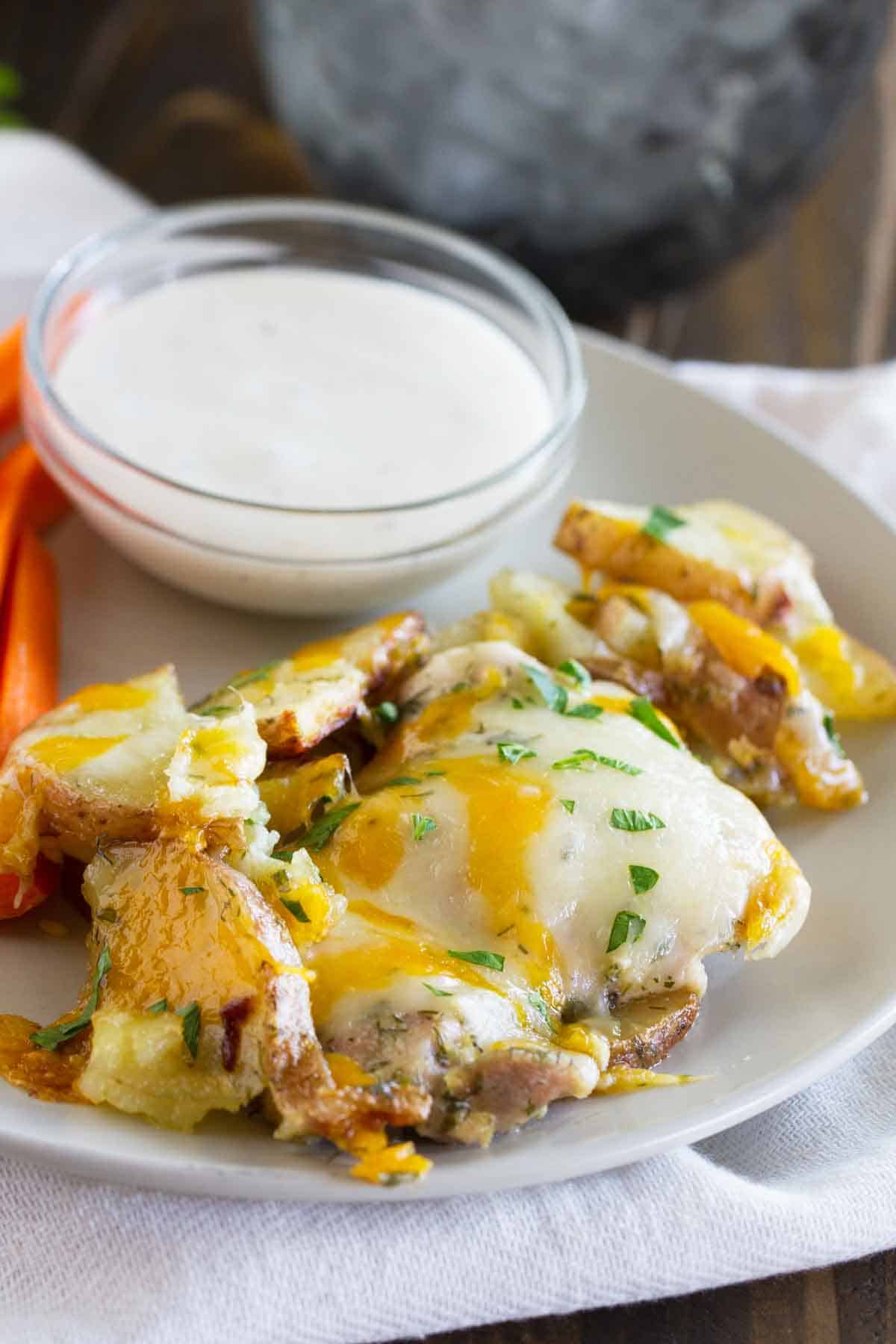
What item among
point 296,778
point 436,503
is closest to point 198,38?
point 436,503

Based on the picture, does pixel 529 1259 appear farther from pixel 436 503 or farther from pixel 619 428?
pixel 619 428

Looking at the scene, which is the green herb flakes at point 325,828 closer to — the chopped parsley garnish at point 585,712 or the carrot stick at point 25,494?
the chopped parsley garnish at point 585,712

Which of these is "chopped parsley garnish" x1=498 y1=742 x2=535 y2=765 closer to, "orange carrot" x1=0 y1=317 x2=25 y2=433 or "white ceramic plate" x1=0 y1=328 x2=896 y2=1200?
"white ceramic plate" x1=0 y1=328 x2=896 y2=1200

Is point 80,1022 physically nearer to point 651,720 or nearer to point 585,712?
point 585,712

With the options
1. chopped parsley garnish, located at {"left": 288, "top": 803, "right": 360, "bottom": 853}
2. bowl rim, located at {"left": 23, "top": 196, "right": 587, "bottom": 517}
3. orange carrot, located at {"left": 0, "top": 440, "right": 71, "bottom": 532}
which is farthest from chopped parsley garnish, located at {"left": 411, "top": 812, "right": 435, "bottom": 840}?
orange carrot, located at {"left": 0, "top": 440, "right": 71, "bottom": 532}

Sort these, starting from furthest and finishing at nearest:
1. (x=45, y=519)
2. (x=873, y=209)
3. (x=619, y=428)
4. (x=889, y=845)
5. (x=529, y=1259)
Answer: (x=873, y=209) < (x=619, y=428) < (x=45, y=519) < (x=889, y=845) < (x=529, y=1259)

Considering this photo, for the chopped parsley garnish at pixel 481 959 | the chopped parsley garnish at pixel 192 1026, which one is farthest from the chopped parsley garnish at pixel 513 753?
the chopped parsley garnish at pixel 192 1026
